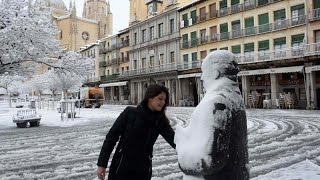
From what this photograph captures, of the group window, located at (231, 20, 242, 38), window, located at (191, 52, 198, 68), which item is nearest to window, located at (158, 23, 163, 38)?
window, located at (191, 52, 198, 68)

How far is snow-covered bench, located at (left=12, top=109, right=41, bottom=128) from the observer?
17.3m

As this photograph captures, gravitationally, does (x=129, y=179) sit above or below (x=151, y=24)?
below

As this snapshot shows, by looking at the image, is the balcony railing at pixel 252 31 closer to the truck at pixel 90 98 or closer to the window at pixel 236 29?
the window at pixel 236 29

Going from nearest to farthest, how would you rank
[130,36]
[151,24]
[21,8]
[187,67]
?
1. [21,8]
2. [187,67]
3. [151,24]
4. [130,36]

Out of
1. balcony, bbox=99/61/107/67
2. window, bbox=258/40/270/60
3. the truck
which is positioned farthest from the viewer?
balcony, bbox=99/61/107/67

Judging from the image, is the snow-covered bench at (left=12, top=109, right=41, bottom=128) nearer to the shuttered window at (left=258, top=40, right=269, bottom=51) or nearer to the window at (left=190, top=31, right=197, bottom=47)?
the shuttered window at (left=258, top=40, right=269, bottom=51)

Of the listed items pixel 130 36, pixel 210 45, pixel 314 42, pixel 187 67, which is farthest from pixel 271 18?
pixel 130 36

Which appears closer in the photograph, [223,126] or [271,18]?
[223,126]

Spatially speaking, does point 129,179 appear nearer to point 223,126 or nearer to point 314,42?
point 223,126

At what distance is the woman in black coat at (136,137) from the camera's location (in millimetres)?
2855

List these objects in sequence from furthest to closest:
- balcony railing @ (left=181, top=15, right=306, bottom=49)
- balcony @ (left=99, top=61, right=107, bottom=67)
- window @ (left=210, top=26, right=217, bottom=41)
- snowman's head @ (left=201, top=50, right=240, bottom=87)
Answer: balcony @ (left=99, top=61, right=107, bottom=67) → window @ (left=210, top=26, right=217, bottom=41) → balcony railing @ (left=181, top=15, right=306, bottom=49) → snowman's head @ (left=201, top=50, right=240, bottom=87)

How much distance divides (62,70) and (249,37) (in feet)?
69.3

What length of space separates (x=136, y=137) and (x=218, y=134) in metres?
1.04

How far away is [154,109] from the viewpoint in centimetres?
290
